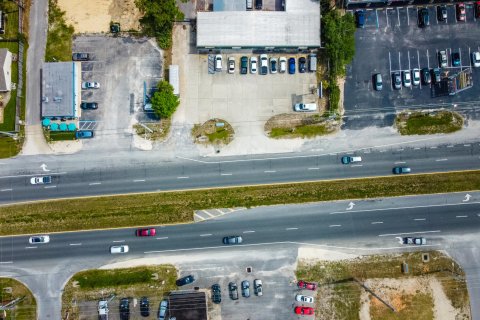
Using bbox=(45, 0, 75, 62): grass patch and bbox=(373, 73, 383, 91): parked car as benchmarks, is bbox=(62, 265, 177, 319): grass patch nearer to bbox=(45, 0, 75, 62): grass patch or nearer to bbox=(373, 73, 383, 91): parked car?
bbox=(45, 0, 75, 62): grass patch

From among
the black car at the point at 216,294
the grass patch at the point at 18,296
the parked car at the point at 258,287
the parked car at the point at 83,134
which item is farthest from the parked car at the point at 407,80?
the grass patch at the point at 18,296

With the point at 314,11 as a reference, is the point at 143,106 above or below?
below

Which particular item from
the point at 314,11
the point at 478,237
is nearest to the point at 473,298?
the point at 478,237

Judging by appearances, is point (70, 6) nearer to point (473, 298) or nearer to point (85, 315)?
point (85, 315)

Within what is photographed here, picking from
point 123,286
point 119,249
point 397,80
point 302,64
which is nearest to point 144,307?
point 123,286

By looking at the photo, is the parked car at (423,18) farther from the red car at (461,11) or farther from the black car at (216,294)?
the black car at (216,294)

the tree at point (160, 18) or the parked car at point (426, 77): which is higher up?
the tree at point (160, 18)
